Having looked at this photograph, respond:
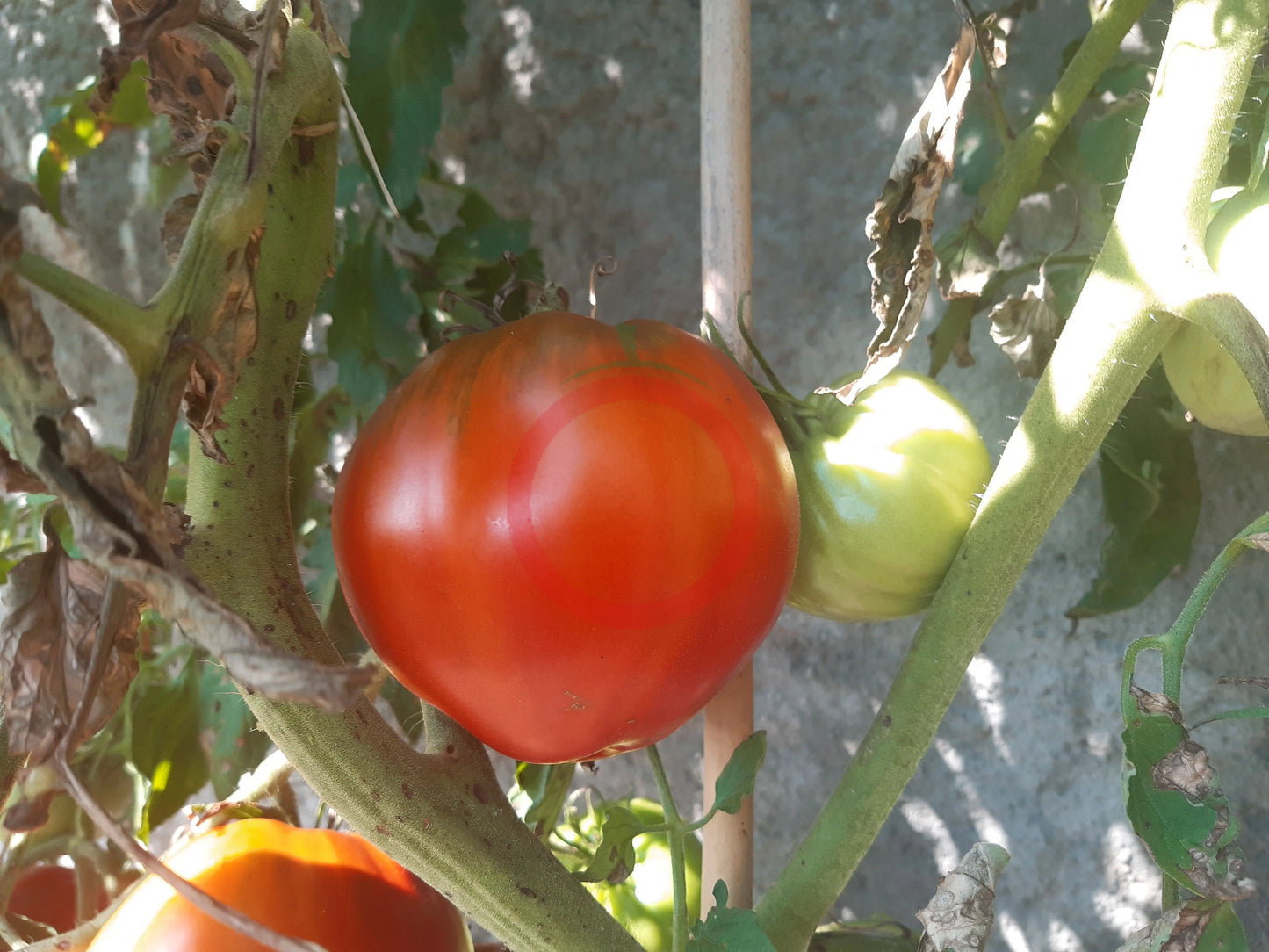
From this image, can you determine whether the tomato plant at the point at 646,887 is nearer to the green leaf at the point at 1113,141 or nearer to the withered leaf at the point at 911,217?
the withered leaf at the point at 911,217

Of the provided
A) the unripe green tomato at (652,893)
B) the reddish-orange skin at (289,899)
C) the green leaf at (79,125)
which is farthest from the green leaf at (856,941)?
the green leaf at (79,125)

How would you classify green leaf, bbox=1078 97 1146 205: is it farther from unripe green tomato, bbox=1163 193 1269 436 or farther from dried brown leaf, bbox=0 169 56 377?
dried brown leaf, bbox=0 169 56 377

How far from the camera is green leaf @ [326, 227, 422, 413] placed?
590mm

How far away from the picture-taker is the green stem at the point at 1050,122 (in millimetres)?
494

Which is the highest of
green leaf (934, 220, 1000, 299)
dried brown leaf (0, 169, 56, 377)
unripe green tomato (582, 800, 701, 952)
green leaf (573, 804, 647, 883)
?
green leaf (934, 220, 1000, 299)

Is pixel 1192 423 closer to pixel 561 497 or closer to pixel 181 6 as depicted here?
pixel 561 497

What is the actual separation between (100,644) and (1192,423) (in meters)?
0.61

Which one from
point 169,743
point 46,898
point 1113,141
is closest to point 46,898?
point 46,898

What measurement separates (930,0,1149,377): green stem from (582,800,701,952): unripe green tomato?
420 millimetres

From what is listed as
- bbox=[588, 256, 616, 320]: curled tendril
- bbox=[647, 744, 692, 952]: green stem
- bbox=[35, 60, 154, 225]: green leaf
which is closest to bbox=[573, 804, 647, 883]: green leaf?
bbox=[647, 744, 692, 952]: green stem

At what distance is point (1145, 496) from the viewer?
60 centimetres

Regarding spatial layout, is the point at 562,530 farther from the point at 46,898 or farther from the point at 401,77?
the point at 46,898

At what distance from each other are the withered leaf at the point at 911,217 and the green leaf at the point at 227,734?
40 centimetres

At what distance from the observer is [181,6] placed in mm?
279
